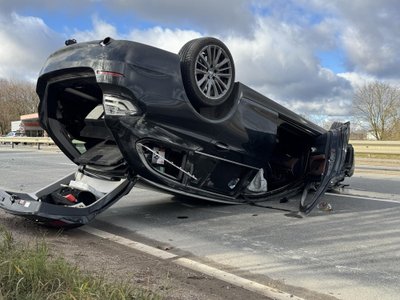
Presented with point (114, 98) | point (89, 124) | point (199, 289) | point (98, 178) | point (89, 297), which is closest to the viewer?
point (89, 297)

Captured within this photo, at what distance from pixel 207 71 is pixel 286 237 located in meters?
2.34

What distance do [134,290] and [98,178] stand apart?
3440 mm

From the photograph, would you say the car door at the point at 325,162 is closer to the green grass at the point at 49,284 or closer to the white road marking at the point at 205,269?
the white road marking at the point at 205,269

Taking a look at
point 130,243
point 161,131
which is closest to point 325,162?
point 161,131

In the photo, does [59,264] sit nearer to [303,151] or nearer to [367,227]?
[367,227]

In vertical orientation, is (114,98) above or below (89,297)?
above

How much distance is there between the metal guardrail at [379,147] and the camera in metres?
16.8

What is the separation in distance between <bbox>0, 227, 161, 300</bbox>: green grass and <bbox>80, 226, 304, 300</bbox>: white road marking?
100 cm

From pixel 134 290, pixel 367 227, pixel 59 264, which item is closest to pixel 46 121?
pixel 59 264

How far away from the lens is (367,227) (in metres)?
6.08

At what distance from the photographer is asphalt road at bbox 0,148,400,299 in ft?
13.5

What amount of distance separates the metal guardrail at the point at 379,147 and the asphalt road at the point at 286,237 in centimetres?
898

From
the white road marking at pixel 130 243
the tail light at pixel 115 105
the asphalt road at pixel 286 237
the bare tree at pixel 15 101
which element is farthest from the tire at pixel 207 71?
the bare tree at pixel 15 101

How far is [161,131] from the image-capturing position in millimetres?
5645
